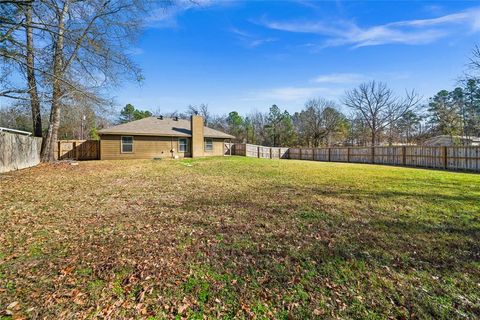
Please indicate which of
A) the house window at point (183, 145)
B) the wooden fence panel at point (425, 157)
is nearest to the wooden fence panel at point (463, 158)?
the wooden fence panel at point (425, 157)

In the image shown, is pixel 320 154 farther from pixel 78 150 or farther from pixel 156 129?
pixel 78 150

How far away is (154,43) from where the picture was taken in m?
10.2

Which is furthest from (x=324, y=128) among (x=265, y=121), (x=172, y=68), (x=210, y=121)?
(x=172, y=68)

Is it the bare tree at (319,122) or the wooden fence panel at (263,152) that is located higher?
the bare tree at (319,122)

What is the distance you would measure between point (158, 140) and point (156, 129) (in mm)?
1075

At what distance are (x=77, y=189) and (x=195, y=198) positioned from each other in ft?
12.7

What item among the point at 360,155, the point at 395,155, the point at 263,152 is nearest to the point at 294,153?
the point at 263,152

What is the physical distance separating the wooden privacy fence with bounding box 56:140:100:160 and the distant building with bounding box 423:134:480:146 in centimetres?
3979

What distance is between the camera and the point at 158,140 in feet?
62.8

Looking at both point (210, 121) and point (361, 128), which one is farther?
point (210, 121)

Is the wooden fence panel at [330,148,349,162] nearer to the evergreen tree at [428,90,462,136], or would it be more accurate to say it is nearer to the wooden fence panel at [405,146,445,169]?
the wooden fence panel at [405,146,445,169]

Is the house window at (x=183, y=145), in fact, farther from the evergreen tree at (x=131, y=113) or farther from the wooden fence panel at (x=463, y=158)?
the evergreen tree at (x=131, y=113)

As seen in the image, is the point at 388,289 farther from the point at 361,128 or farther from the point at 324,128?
the point at 361,128

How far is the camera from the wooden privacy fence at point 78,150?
17.8 meters
